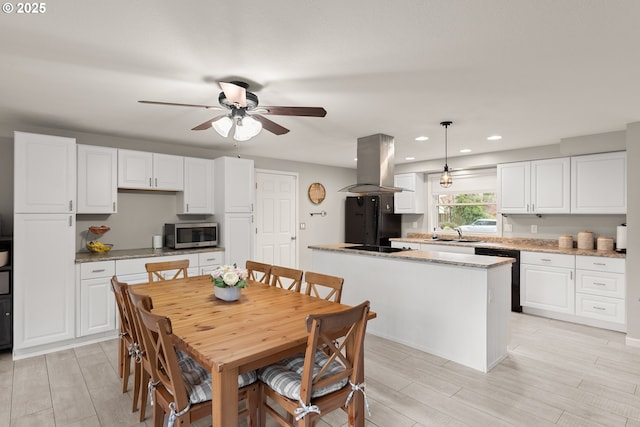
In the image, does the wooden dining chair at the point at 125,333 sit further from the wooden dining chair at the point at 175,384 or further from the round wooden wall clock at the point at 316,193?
the round wooden wall clock at the point at 316,193

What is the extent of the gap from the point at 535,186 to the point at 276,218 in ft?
13.0

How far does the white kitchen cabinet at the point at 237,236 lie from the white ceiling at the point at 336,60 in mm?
1581

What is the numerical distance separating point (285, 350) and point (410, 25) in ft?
5.76

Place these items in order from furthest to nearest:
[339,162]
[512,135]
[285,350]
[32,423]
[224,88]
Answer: [339,162]
[512,135]
[32,423]
[224,88]
[285,350]

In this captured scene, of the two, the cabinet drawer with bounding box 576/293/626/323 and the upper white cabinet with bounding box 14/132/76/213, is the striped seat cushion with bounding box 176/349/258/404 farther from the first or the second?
the cabinet drawer with bounding box 576/293/626/323

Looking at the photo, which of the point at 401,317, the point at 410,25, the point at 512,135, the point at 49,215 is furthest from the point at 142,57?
the point at 512,135

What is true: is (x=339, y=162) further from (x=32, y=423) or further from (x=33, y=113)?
(x=32, y=423)

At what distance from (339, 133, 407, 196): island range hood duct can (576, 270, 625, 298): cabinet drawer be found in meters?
2.42

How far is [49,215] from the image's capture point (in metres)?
3.39

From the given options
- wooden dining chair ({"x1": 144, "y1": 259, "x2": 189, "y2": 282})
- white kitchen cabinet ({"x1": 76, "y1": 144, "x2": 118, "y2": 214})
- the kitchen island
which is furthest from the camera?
white kitchen cabinet ({"x1": 76, "y1": 144, "x2": 118, "y2": 214})

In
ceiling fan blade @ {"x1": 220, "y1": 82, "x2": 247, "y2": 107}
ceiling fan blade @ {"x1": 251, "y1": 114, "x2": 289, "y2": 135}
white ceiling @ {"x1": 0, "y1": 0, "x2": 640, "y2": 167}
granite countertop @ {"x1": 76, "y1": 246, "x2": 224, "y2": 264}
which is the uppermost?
white ceiling @ {"x1": 0, "y1": 0, "x2": 640, "y2": 167}

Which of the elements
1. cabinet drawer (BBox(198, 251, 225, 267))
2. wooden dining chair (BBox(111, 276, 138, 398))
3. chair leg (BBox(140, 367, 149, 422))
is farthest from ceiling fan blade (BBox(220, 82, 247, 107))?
cabinet drawer (BBox(198, 251, 225, 267))

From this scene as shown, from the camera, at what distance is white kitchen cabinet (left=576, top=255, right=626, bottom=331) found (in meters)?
3.87

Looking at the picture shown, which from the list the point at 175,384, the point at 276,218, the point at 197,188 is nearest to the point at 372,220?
the point at 276,218
